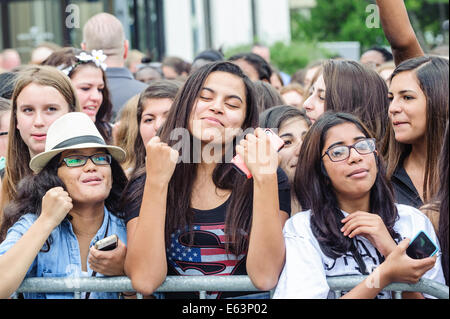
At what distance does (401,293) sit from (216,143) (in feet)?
3.71

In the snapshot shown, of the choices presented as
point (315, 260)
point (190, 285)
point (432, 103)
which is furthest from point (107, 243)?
point (432, 103)

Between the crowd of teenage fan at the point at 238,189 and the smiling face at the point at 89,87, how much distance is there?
104cm

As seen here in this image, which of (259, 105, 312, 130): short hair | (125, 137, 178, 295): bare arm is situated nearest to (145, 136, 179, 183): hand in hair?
(125, 137, 178, 295): bare arm

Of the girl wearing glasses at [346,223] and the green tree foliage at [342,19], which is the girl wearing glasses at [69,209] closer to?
the girl wearing glasses at [346,223]

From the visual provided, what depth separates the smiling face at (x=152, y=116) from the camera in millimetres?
4480

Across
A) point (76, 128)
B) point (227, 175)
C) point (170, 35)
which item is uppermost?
point (170, 35)

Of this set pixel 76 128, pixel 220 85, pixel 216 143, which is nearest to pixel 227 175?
pixel 216 143

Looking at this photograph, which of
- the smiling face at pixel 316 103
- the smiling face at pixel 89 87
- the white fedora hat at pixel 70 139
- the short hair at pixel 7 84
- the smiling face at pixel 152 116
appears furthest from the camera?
the smiling face at pixel 89 87

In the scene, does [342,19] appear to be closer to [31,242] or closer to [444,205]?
[444,205]

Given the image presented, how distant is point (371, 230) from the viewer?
121 inches

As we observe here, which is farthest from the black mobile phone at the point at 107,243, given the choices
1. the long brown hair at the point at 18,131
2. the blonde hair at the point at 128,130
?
the blonde hair at the point at 128,130

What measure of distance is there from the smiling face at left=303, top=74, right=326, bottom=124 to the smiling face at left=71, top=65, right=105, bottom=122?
1.72 metres
